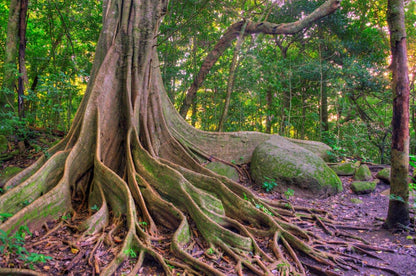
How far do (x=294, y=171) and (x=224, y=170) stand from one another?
5.59ft

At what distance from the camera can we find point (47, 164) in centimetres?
415

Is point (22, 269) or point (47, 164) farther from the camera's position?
point (47, 164)

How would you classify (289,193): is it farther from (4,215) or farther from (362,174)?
(4,215)

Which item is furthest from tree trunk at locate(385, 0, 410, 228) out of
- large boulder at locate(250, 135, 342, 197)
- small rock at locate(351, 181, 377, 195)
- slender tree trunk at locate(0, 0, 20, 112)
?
slender tree trunk at locate(0, 0, 20, 112)

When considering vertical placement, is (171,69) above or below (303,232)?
above

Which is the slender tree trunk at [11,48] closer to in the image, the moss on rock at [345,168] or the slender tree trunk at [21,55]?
the slender tree trunk at [21,55]

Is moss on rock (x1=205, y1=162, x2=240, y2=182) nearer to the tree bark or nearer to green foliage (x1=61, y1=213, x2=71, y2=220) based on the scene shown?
green foliage (x1=61, y1=213, x2=71, y2=220)

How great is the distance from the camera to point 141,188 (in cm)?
437

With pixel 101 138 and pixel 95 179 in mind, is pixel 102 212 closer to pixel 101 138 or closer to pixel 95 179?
pixel 95 179

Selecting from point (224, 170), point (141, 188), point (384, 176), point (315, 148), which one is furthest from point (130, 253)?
point (384, 176)

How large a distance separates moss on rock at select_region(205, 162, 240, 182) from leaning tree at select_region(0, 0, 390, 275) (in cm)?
52

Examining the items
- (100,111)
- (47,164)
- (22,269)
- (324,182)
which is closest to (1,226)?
(22,269)

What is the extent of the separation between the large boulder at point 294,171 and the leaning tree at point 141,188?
1177mm

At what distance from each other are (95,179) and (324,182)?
505cm
